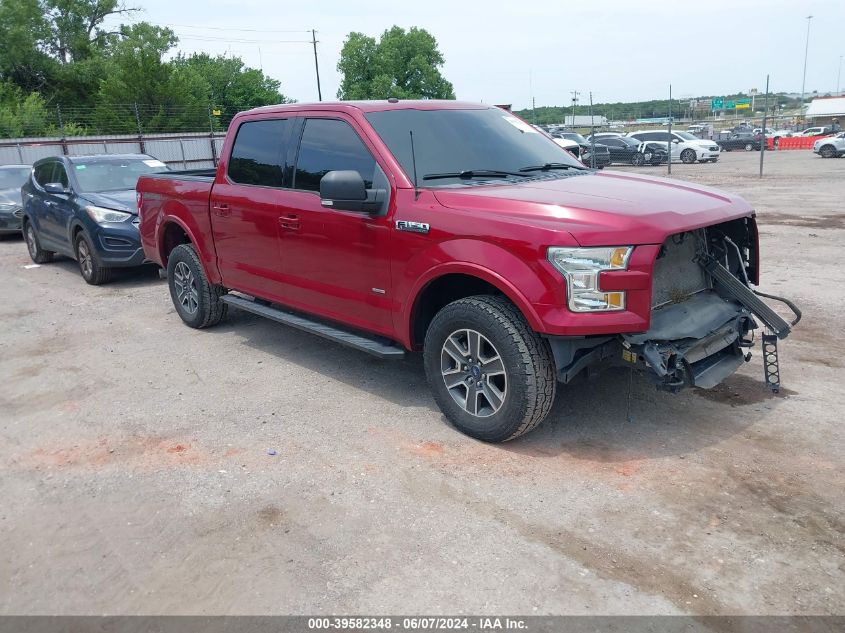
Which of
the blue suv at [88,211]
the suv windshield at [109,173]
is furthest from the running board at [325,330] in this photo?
the suv windshield at [109,173]

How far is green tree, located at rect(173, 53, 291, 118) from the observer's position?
67750mm

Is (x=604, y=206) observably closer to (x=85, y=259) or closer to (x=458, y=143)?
(x=458, y=143)

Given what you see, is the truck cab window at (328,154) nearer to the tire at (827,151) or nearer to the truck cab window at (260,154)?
the truck cab window at (260,154)

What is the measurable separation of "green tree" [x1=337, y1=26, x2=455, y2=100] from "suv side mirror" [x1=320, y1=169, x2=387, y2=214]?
75968mm

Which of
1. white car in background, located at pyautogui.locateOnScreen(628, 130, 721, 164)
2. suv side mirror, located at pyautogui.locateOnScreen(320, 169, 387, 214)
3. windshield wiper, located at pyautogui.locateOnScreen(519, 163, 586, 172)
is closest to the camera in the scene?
suv side mirror, located at pyautogui.locateOnScreen(320, 169, 387, 214)

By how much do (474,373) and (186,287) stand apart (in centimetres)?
396

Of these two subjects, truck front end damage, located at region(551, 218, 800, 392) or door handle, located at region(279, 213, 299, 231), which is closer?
truck front end damage, located at region(551, 218, 800, 392)

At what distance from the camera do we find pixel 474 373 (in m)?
4.38

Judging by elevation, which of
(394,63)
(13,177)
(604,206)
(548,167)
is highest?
(394,63)

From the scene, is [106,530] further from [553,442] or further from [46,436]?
[553,442]

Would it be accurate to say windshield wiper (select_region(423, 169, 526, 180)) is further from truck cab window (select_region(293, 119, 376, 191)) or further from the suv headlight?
the suv headlight

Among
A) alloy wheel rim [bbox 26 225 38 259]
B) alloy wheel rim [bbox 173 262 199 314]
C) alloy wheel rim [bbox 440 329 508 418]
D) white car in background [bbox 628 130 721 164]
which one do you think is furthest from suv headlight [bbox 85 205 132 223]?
white car in background [bbox 628 130 721 164]

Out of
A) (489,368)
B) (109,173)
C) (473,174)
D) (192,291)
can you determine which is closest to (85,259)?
(109,173)

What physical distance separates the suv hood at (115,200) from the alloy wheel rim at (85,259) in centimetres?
58
